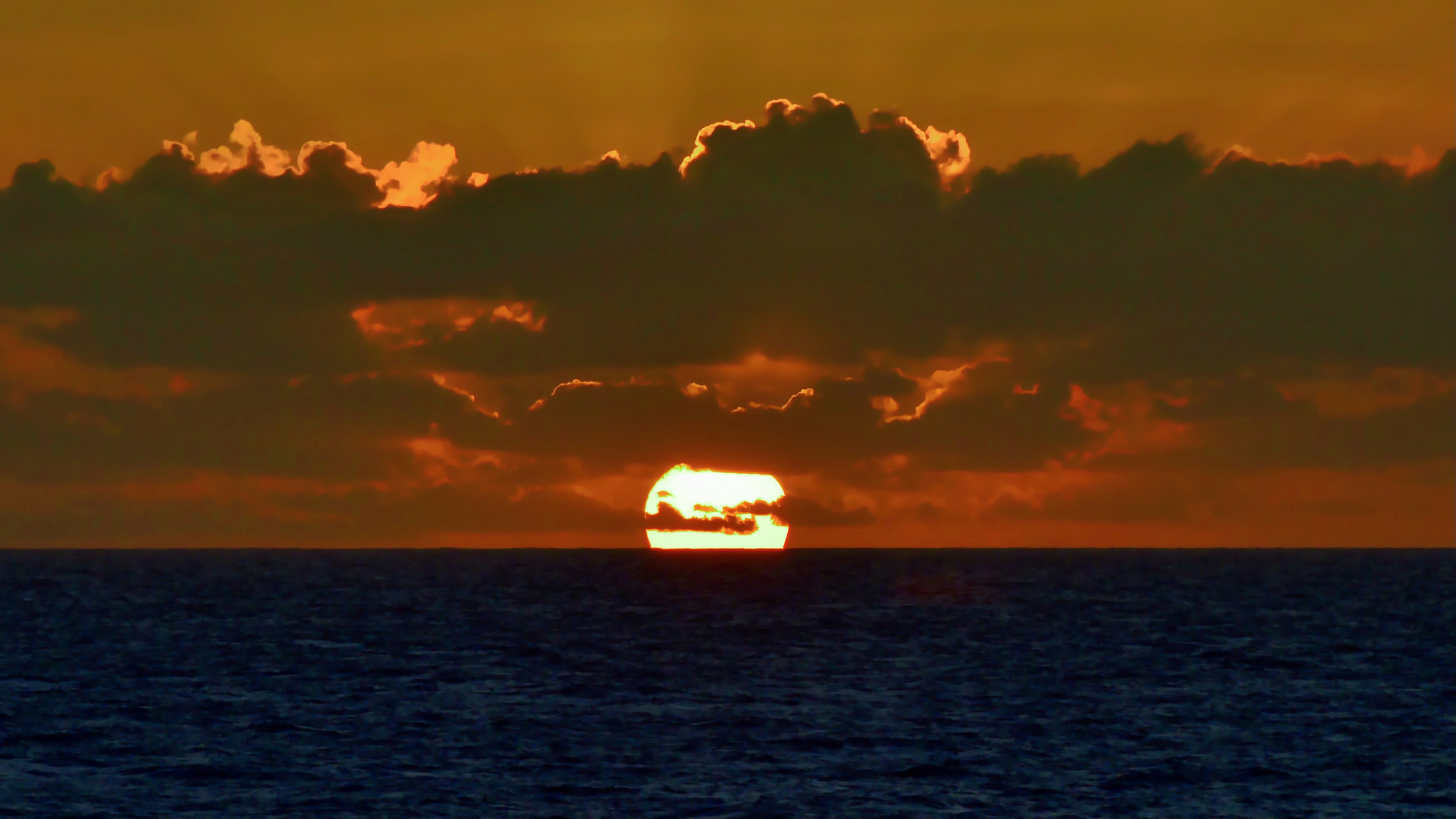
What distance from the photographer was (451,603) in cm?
13050

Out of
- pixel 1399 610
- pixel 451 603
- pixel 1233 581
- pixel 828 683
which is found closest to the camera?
pixel 828 683

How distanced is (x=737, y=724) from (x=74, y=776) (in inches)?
894

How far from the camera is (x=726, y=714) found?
57406 millimetres

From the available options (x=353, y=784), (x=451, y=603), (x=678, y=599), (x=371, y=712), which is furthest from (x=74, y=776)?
(x=678, y=599)

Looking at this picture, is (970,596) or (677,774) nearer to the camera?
(677,774)

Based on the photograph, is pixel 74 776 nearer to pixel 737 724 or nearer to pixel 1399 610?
pixel 737 724

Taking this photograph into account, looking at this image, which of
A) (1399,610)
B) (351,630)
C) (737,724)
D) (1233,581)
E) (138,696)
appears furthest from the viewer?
(1233,581)

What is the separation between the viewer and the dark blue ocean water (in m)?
42.6

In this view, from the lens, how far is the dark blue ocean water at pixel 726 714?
4262 centimetres

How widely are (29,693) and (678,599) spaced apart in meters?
83.1

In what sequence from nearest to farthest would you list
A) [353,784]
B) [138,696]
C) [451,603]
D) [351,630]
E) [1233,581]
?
[353,784], [138,696], [351,630], [451,603], [1233,581]

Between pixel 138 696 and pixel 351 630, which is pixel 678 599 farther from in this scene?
pixel 138 696

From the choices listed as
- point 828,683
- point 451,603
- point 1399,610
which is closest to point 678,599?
point 451,603

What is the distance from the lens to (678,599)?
14225 cm
